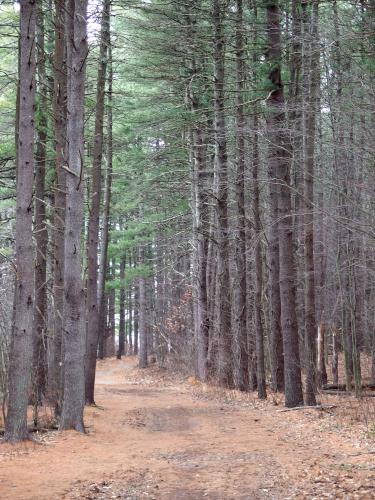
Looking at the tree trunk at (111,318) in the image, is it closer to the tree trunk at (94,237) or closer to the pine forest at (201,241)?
the pine forest at (201,241)

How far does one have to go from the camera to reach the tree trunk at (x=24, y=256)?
30.8 feet

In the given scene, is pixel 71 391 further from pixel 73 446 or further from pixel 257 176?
pixel 257 176

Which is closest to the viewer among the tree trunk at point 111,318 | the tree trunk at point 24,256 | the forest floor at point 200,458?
the forest floor at point 200,458

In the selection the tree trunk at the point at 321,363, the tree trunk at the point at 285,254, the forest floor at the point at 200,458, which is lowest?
the forest floor at the point at 200,458

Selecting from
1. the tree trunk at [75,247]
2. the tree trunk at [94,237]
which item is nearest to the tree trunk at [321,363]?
the tree trunk at [94,237]

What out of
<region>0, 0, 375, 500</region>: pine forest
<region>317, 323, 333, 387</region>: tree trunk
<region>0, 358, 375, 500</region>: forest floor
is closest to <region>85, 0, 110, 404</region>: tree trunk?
<region>0, 0, 375, 500</region>: pine forest

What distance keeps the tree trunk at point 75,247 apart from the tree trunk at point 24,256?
1298 millimetres

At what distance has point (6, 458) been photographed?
321 inches

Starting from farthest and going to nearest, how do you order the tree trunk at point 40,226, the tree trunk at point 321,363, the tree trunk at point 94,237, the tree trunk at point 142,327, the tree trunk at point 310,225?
the tree trunk at point 142,327, the tree trunk at point 321,363, the tree trunk at point 94,237, the tree trunk at point 40,226, the tree trunk at point 310,225

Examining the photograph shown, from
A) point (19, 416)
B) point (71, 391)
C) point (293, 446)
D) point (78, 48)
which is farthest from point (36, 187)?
point (293, 446)

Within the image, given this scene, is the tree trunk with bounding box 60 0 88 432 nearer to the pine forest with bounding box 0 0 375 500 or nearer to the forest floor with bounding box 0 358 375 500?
the pine forest with bounding box 0 0 375 500

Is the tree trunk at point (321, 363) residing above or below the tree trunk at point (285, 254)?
below

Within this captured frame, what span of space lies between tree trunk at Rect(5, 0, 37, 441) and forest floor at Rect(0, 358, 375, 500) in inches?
24.9

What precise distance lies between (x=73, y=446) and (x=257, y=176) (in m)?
10.1
